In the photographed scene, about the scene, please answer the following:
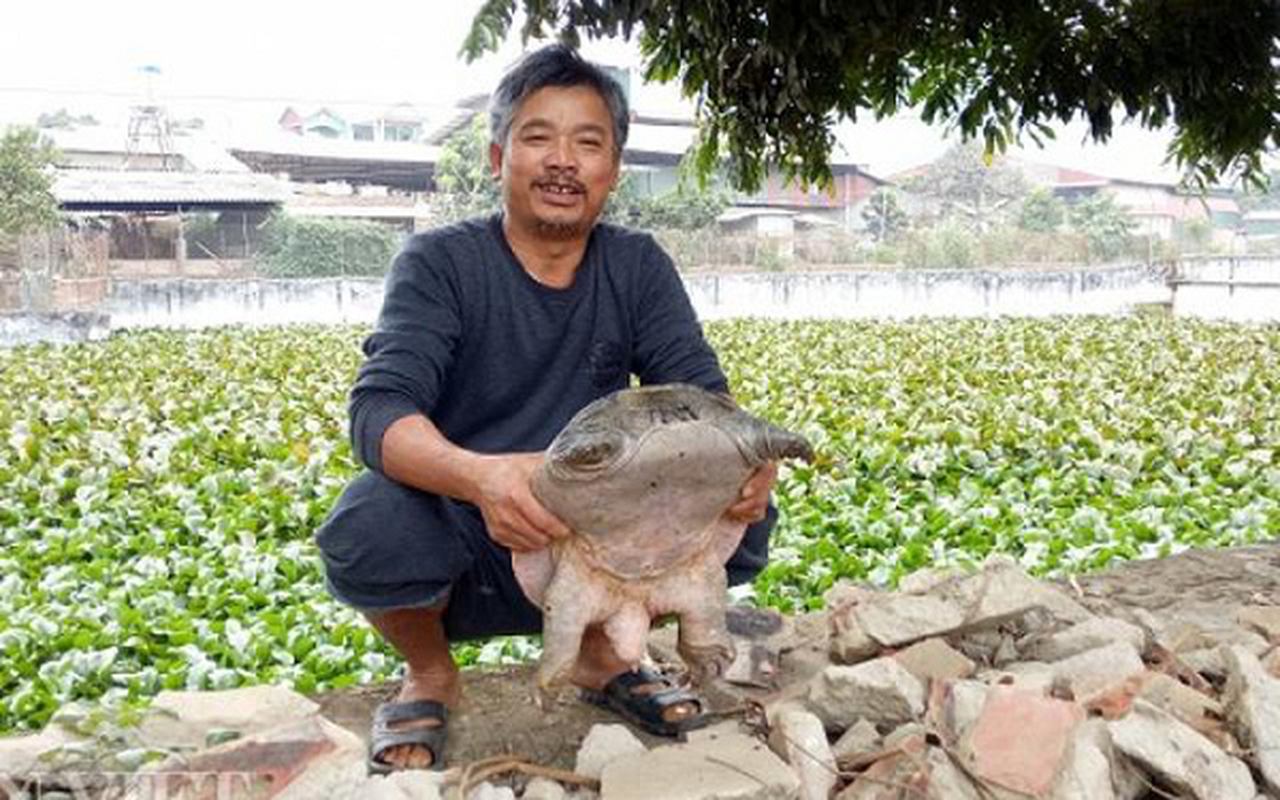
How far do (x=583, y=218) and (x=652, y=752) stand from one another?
2.88 ft

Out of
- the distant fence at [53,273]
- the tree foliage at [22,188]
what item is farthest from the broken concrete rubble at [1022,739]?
the tree foliage at [22,188]

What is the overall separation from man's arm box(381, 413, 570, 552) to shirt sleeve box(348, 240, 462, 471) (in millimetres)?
58

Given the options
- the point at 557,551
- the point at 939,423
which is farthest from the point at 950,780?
the point at 939,423

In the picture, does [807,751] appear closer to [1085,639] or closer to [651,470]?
[651,470]

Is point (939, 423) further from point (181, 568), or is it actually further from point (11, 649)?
point (11, 649)

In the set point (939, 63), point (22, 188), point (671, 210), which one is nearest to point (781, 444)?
point (939, 63)

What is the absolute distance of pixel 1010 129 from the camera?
11.4ft

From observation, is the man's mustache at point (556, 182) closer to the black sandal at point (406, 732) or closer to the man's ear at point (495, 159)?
the man's ear at point (495, 159)

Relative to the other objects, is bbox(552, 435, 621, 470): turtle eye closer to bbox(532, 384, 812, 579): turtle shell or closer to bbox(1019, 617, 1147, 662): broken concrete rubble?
bbox(532, 384, 812, 579): turtle shell

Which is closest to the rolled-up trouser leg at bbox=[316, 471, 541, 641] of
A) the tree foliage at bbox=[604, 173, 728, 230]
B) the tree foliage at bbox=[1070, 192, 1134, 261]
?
the tree foliage at bbox=[604, 173, 728, 230]

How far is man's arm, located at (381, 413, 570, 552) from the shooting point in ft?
5.72

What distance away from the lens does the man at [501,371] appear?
6.40 ft

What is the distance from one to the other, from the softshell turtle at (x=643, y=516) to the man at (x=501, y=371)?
8 centimetres

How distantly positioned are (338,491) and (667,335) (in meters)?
2.87
